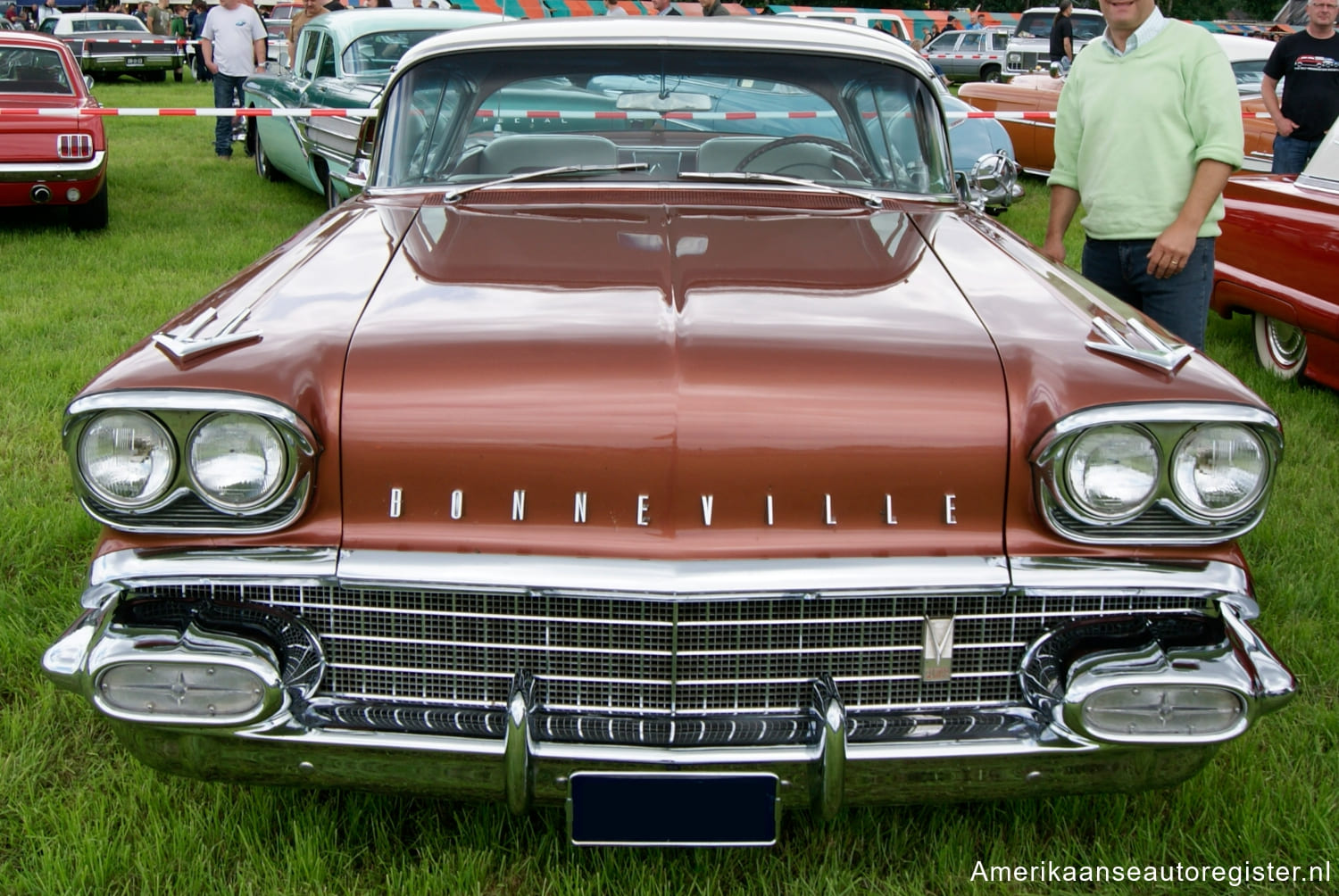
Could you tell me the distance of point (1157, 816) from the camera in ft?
7.78

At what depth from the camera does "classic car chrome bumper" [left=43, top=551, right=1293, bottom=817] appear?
1.87 meters

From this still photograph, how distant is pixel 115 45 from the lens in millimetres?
22203

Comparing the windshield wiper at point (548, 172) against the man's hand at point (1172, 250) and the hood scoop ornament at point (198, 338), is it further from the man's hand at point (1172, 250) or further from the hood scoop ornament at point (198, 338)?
the man's hand at point (1172, 250)

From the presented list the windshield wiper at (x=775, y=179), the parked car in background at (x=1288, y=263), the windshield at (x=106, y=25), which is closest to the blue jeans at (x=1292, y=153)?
the parked car in background at (x=1288, y=263)

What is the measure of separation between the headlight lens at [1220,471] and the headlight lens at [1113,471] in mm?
47

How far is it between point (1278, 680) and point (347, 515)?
5.01 feet

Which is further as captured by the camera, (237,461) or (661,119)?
(661,119)

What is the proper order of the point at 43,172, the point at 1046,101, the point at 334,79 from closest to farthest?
the point at 43,172 → the point at 334,79 → the point at 1046,101

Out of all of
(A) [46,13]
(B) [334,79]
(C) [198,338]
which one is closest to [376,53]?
(B) [334,79]

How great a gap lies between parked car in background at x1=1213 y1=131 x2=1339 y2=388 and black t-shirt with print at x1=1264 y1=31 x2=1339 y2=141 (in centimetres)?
156

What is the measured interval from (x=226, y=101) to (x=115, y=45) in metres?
12.6

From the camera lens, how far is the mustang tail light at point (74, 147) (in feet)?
24.7

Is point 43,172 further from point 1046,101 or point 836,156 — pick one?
point 1046,101

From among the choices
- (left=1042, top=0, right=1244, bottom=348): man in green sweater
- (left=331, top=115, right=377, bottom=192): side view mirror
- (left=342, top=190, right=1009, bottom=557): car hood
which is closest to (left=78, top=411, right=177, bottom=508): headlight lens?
(left=342, top=190, right=1009, bottom=557): car hood
